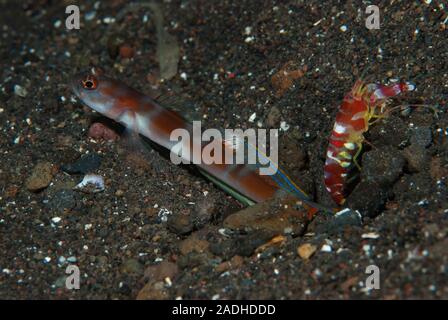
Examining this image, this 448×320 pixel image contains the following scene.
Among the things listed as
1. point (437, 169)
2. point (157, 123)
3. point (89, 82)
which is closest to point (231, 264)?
point (157, 123)

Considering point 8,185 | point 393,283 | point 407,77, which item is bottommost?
point 393,283

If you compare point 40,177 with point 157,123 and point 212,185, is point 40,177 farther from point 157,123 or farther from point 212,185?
point 212,185

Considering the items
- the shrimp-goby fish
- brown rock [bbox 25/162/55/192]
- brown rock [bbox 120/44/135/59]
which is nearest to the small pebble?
brown rock [bbox 25/162/55/192]

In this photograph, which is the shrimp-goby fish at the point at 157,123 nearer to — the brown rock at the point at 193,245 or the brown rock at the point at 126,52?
the brown rock at the point at 193,245

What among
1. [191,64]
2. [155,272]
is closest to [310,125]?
[191,64]

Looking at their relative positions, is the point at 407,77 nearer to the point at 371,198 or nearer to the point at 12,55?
the point at 371,198

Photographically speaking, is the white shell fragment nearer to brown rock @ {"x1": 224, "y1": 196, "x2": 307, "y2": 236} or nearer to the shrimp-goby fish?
the shrimp-goby fish

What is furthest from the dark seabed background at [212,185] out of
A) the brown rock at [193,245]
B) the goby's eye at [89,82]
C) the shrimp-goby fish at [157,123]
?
the goby's eye at [89,82]
